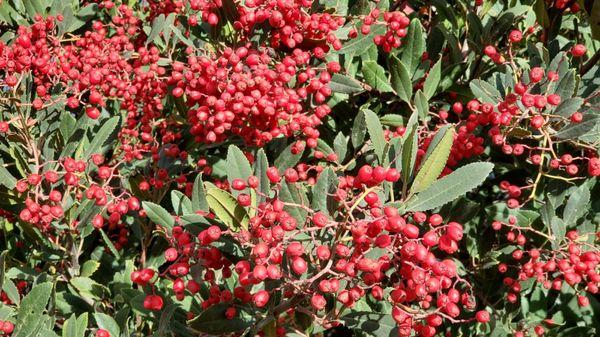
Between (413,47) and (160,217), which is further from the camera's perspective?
(413,47)

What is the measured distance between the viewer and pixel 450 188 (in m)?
1.89

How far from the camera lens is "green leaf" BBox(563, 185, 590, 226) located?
8.72 ft

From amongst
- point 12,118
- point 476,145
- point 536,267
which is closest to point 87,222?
point 12,118

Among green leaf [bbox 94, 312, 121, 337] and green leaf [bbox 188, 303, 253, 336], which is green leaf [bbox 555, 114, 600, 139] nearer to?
green leaf [bbox 188, 303, 253, 336]

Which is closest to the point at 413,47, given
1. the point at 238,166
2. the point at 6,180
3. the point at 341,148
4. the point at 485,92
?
the point at 485,92

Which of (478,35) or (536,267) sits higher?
(478,35)

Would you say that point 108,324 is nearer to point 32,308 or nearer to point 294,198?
point 32,308

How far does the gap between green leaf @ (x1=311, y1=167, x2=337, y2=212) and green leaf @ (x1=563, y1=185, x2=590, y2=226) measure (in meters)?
1.41

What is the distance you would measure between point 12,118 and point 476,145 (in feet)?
7.03

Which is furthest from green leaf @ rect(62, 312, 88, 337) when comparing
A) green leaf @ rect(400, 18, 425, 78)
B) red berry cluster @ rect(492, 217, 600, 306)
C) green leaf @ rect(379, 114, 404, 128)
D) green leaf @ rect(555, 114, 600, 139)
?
green leaf @ rect(555, 114, 600, 139)

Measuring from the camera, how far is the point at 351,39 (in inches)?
115

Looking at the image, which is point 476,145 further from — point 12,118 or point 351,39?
point 12,118

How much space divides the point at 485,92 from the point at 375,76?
55cm

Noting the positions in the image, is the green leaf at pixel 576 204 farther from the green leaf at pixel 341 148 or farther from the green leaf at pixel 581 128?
the green leaf at pixel 341 148
